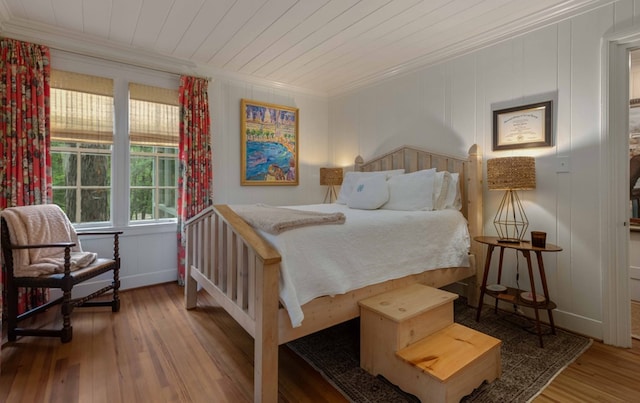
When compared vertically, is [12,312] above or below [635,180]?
below

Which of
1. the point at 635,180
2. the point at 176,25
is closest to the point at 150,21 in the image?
the point at 176,25

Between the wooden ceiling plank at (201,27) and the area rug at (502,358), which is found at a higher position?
the wooden ceiling plank at (201,27)

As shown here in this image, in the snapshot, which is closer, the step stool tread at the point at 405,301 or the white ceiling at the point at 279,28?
the step stool tread at the point at 405,301

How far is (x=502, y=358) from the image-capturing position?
196cm

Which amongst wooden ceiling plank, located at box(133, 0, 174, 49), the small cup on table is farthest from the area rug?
wooden ceiling plank, located at box(133, 0, 174, 49)

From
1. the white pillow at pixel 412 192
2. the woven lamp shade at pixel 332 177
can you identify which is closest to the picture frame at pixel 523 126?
the white pillow at pixel 412 192

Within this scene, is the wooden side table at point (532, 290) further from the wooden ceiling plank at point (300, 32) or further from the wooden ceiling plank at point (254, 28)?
the wooden ceiling plank at point (254, 28)

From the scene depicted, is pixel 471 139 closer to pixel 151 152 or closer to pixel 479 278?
pixel 479 278

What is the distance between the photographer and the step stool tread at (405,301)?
1.71 meters

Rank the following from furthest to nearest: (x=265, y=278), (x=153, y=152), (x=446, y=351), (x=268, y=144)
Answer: (x=268, y=144) → (x=153, y=152) → (x=446, y=351) → (x=265, y=278)

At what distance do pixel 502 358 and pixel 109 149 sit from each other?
12.3 ft

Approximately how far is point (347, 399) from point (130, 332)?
169 centimetres

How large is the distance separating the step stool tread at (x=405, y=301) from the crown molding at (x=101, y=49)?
3050 mm

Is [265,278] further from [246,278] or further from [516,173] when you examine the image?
[516,173]
